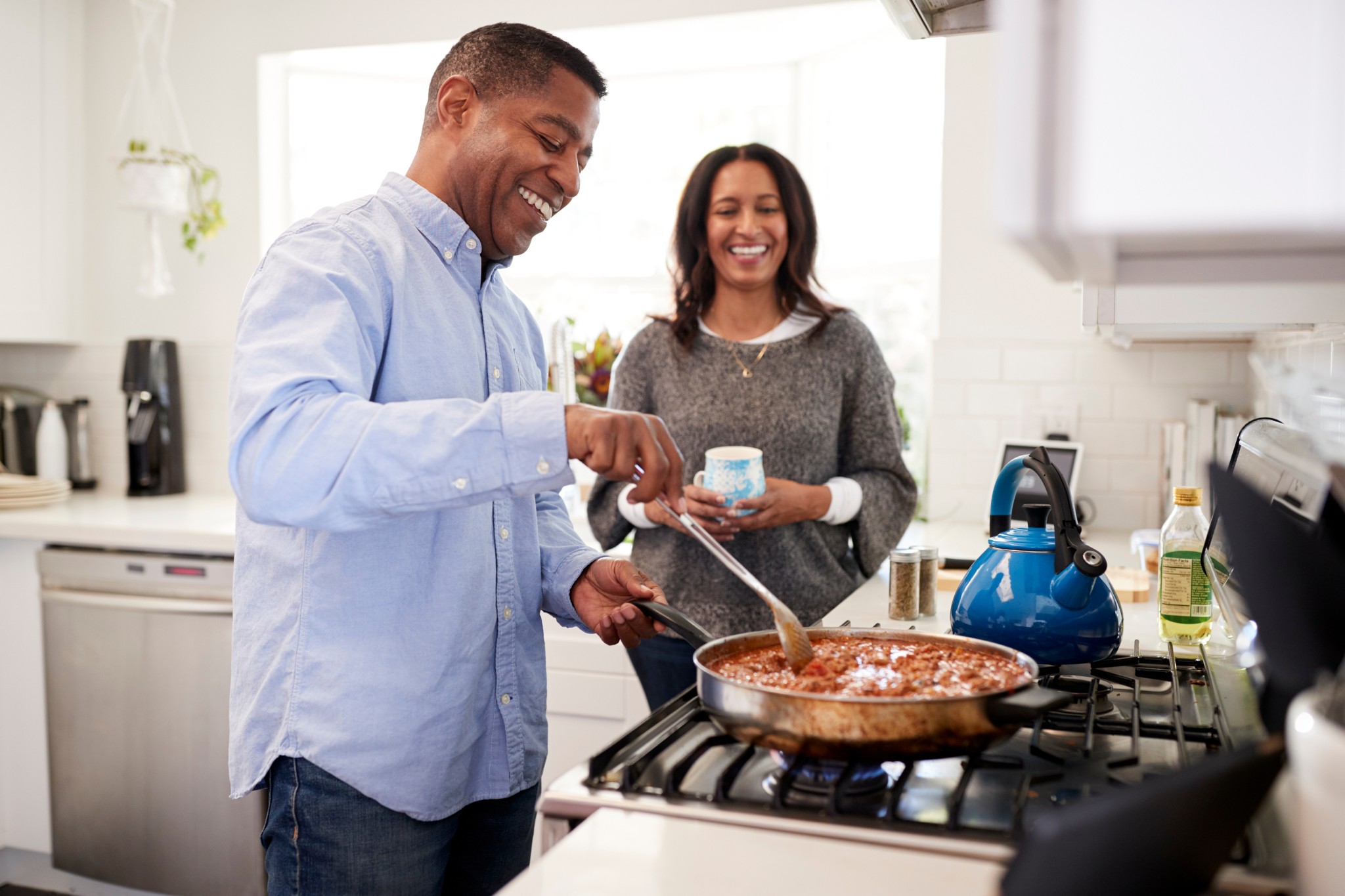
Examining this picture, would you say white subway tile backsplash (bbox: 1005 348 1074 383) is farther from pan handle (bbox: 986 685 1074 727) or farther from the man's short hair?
pan handle (bbox: 986 685 1074 727)

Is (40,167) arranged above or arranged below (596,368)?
above

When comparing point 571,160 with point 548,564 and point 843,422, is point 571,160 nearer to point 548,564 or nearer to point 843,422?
point 548,564

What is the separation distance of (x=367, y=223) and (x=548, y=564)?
1.78 ft

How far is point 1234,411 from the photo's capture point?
269cm

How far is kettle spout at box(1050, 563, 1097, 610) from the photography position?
135cm

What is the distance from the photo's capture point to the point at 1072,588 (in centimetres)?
135

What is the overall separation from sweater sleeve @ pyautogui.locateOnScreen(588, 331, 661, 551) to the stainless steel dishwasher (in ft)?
3.70

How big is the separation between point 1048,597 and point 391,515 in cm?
81

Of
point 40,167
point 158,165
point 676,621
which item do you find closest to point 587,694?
point 676,621

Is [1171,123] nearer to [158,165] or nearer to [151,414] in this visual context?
[158,165]

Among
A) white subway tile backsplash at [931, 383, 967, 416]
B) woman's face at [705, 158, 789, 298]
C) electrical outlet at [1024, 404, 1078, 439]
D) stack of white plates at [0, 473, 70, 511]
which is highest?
woman's face at [705, 158, 789, 298]

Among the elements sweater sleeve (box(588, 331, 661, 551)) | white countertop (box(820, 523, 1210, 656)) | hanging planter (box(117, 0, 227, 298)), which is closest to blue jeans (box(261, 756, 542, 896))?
white countertop (box(820, 523, 1210, 656))

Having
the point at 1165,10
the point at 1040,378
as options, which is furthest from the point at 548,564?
the point at 1040,378

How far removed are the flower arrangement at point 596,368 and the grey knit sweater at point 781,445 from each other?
1020mm
